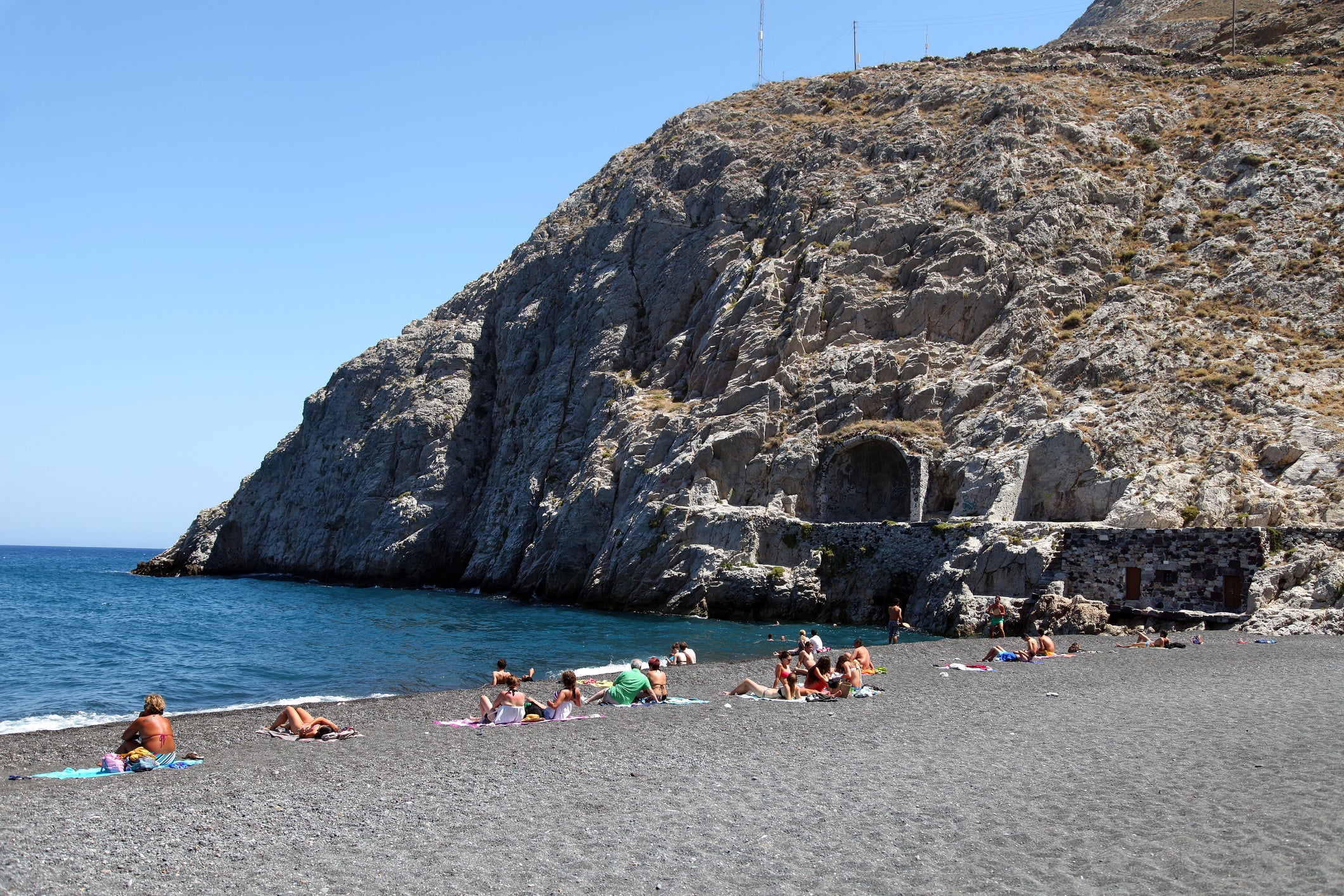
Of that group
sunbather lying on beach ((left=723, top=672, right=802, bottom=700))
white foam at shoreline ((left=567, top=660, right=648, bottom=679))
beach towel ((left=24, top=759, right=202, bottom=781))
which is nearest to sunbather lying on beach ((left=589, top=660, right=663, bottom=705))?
sunbather lying on beach ((left=723, top=672, right=802, bottom=700))

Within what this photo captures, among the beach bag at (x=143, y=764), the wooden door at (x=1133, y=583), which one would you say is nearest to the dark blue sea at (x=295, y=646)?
the beach bag at (x=143, y=764)

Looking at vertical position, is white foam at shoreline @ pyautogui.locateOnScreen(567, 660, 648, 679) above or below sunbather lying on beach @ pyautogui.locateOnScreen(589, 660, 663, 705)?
below

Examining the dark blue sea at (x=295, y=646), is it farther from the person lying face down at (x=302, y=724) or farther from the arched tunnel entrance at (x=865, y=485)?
the arched tunnel entrance at (x=865, y=485)

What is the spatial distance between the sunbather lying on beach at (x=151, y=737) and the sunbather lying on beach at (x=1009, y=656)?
60.3 ft

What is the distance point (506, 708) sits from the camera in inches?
626

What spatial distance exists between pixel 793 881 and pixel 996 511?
30.0m

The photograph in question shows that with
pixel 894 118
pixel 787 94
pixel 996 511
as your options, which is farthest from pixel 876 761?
pixel 787 94

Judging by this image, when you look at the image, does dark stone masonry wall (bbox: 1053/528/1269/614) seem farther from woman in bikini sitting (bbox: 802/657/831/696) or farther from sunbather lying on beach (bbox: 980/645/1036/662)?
woman in bikini sitting (bbox: 802/657/831/696)

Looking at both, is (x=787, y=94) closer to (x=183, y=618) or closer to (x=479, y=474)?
(x=479, y=474)

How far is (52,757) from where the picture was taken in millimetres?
14469

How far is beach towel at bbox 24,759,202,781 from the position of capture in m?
12.3

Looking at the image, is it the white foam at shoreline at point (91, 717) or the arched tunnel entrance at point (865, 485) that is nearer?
the white foam at shoreline at point (91, 717)

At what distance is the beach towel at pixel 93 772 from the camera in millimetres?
12320

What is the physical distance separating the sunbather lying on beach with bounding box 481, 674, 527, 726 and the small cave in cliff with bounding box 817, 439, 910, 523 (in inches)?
1078
